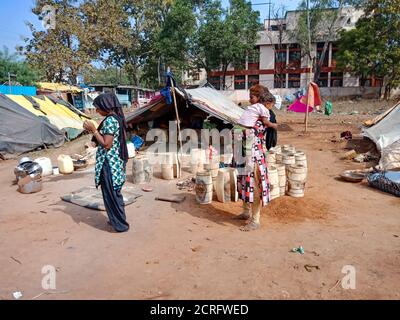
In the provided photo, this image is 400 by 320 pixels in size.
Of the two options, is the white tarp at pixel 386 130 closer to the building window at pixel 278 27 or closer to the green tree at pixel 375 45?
the green tree at pixel 375 45

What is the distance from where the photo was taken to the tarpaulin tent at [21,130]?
9289mm

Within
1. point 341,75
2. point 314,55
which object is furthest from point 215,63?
point 341,75

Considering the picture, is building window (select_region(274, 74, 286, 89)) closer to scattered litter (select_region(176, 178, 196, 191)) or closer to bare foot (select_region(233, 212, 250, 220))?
scattered litter (select_region(176, 178, 196, 191))

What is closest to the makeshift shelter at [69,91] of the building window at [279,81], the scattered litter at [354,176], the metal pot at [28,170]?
the metal pot at [28,170]

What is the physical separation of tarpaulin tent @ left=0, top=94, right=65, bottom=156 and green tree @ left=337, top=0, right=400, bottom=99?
22.2 meters

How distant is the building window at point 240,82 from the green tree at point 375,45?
11.8m

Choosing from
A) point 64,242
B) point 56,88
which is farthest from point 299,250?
point 56,88

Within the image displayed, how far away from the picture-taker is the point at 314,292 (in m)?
2.62

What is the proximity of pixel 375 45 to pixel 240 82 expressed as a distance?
14750 millimetres

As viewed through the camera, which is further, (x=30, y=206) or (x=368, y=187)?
(x=368, y=187)

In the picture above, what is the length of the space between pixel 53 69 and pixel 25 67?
1.98 metres

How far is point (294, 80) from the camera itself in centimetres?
3509

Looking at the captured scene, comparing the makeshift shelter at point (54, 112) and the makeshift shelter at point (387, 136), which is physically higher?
the makeshift shelter at point (54, 112)
